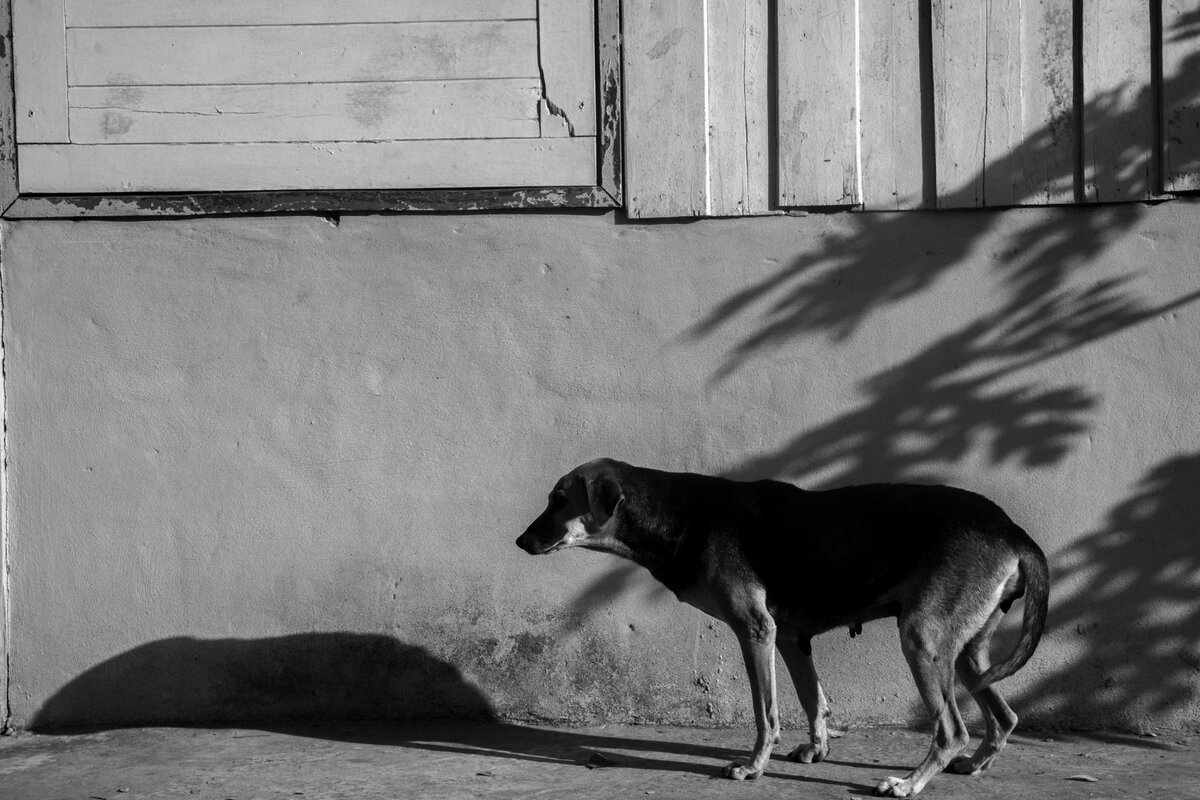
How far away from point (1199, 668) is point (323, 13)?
5.57 meters

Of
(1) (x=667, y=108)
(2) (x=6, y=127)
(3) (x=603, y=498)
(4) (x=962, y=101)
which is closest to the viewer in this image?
(3) (x=603, y=498)

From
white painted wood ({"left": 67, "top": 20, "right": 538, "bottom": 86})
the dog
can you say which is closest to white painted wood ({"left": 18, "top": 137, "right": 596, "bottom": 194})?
white painted wood ({"left": 67, "top": 20, "right": 538, "bottom": 86})

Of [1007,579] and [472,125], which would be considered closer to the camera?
[1007,579]

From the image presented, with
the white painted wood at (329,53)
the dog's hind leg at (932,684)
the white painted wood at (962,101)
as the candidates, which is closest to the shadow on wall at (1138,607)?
the dog's hind leg at (932,684)

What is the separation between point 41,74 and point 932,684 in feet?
17.6

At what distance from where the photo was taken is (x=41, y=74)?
653 cm

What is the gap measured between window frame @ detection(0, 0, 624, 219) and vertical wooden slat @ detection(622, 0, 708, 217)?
0.31ft

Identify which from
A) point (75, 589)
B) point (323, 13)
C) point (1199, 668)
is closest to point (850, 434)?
point (1199, 668)

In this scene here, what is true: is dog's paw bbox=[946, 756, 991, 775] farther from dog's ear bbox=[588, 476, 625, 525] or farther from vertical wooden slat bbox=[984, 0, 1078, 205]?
vertical wooden slat bbox=[984, 0, 1078, 205]

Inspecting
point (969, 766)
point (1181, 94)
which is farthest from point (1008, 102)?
point (969, 766)

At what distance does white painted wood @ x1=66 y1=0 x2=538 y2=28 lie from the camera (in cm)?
648

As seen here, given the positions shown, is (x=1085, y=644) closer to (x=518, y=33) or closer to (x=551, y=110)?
(x=551, y=110)

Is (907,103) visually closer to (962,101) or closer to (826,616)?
(962,101)

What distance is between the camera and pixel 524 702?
6.49 metres
